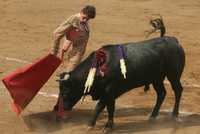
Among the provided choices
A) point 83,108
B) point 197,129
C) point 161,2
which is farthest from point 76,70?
point 161,2

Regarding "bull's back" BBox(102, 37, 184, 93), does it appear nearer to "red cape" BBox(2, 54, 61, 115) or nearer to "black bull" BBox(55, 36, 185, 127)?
"black bull" BBox(55, 36, 185, 127)

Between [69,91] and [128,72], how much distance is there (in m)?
→ 0.87

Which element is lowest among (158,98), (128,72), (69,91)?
(158,98)

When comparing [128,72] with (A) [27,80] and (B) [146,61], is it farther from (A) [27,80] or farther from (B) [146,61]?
(A) [27,80]

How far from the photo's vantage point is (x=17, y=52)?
13.6 meters

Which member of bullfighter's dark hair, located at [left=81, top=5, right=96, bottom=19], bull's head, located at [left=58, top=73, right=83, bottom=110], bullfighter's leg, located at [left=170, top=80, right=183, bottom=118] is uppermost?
bullfighter's dark hair, located at [left=81, top=5, right=96, bottom=19]

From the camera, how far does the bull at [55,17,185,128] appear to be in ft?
29.4

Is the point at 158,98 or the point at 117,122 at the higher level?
the point at 158,98

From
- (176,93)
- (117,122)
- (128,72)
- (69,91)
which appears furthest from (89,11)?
(176,93)

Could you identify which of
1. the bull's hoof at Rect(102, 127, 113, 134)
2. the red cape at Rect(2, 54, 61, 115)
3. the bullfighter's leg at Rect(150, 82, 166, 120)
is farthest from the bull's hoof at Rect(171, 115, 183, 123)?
the red cape at Rect(2, 54, 61, 115)

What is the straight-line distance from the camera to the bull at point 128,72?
8.95 m

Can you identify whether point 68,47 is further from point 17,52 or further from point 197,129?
point 17,52

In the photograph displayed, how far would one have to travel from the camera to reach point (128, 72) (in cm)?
902

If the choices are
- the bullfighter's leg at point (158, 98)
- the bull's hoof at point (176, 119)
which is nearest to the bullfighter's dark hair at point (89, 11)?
the bullfighter's leg at point (158, 98)
